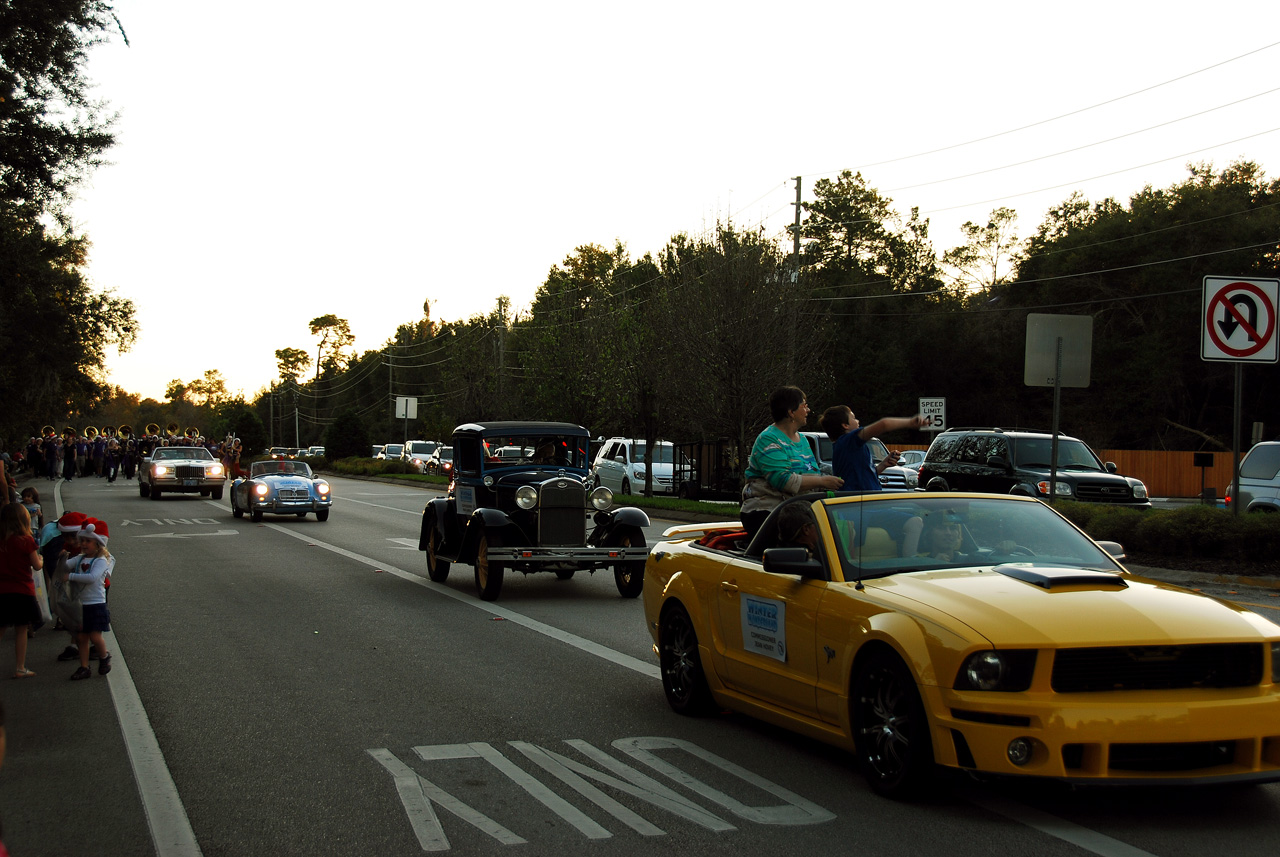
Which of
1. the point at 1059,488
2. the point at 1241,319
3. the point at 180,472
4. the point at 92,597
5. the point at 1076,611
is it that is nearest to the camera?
the point at 1076,611

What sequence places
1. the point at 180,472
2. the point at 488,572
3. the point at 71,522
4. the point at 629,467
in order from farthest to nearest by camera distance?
the point at 629,467, the point at 180,472, the point at 488,572, the point at 71,522

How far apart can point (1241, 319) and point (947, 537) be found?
9957 mm

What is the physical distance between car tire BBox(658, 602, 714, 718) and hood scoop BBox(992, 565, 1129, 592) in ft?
7.16

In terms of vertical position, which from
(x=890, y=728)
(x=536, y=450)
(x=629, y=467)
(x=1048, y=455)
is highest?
(x=536, y=450)

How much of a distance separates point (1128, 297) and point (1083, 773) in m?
53.9

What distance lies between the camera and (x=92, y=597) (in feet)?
28.8

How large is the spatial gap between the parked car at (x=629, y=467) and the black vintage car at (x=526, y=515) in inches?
844

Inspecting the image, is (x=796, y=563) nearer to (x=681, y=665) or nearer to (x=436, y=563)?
(x=681, y=665)

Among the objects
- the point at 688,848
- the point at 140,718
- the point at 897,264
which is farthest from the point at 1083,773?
the point at 897,264

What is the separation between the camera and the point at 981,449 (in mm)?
23047

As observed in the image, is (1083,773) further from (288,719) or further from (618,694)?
(288,719)

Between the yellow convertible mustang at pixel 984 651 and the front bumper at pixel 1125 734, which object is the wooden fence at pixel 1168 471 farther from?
the front bumper at pixel 1125 734

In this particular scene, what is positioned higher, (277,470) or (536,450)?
(536,450)

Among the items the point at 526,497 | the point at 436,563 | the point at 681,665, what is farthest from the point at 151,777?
the point at 436,563
